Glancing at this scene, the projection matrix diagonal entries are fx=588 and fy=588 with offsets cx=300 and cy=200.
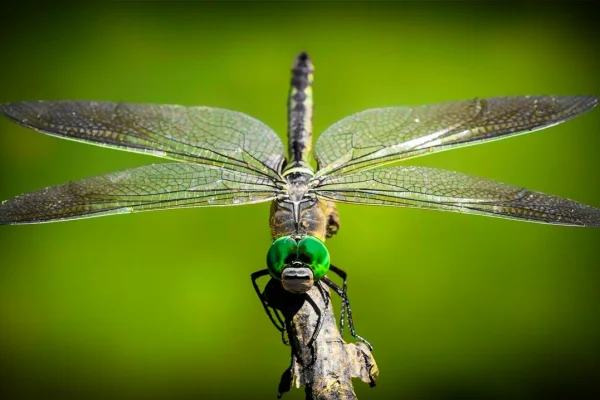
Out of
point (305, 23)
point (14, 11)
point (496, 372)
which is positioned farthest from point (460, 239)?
point (14, 11)

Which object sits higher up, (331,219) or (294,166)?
(294,166)

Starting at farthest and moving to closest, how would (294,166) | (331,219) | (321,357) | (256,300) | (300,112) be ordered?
(256,300) < (300,112) < (294,166) < (331,219) < (321,357)

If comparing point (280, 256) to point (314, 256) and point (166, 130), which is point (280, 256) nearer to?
point (314, 256)

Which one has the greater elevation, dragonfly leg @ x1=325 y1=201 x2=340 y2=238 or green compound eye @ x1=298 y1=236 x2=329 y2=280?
dragonfly leg @ x1=325 y1=201 x2=340 y2=238

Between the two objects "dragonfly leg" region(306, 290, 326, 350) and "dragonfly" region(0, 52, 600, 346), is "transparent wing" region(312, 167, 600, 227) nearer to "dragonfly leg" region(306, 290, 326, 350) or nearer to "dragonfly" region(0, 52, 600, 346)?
"dragonfly" region(0, 52, 600, 346)

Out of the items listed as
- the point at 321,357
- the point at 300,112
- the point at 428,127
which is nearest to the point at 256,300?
the point at 300,112

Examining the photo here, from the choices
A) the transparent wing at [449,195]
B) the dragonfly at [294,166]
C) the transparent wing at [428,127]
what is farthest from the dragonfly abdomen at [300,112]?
the transparent wing at [449,195]

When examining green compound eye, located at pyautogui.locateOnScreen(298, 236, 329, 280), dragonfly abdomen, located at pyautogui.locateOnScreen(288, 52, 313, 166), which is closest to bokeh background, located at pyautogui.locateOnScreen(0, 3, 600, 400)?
dragonfly abdomen, located at pyautogui.locateOnScreen(288, 52, 313, 166)

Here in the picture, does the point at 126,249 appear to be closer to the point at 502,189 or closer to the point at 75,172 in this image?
the point at 75,172
